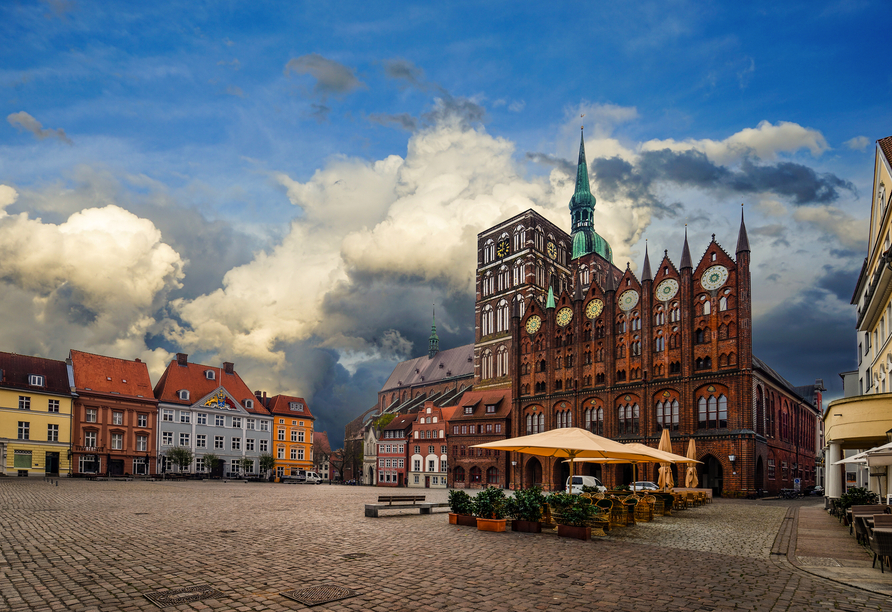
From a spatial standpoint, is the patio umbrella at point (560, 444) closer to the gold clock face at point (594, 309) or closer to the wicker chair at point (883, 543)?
the wicker chair at point (883, 543)

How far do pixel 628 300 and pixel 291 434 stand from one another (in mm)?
47902

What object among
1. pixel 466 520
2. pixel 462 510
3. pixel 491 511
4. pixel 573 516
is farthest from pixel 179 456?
pixel 573 516

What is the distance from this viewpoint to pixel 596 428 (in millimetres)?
58031

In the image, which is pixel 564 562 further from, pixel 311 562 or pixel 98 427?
pixel 98 427

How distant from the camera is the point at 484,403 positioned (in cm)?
7094

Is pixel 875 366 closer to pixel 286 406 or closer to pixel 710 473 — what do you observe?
pixel 710 473

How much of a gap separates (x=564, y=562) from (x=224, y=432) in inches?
2726

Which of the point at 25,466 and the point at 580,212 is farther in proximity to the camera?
the point at 580,212

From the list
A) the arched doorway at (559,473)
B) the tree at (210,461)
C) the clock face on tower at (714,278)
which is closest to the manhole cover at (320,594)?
the clock face on tower at (714,278)

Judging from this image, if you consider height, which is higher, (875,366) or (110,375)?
(875,366)

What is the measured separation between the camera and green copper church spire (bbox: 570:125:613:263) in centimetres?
9656

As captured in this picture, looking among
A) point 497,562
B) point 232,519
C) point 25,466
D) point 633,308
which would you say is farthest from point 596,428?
point 25,466

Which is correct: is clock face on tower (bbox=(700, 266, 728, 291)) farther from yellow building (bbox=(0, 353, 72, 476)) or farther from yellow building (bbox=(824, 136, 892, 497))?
yellow building (bbox=(0, 353, 72, 476))

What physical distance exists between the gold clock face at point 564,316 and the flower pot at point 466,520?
46.1m
